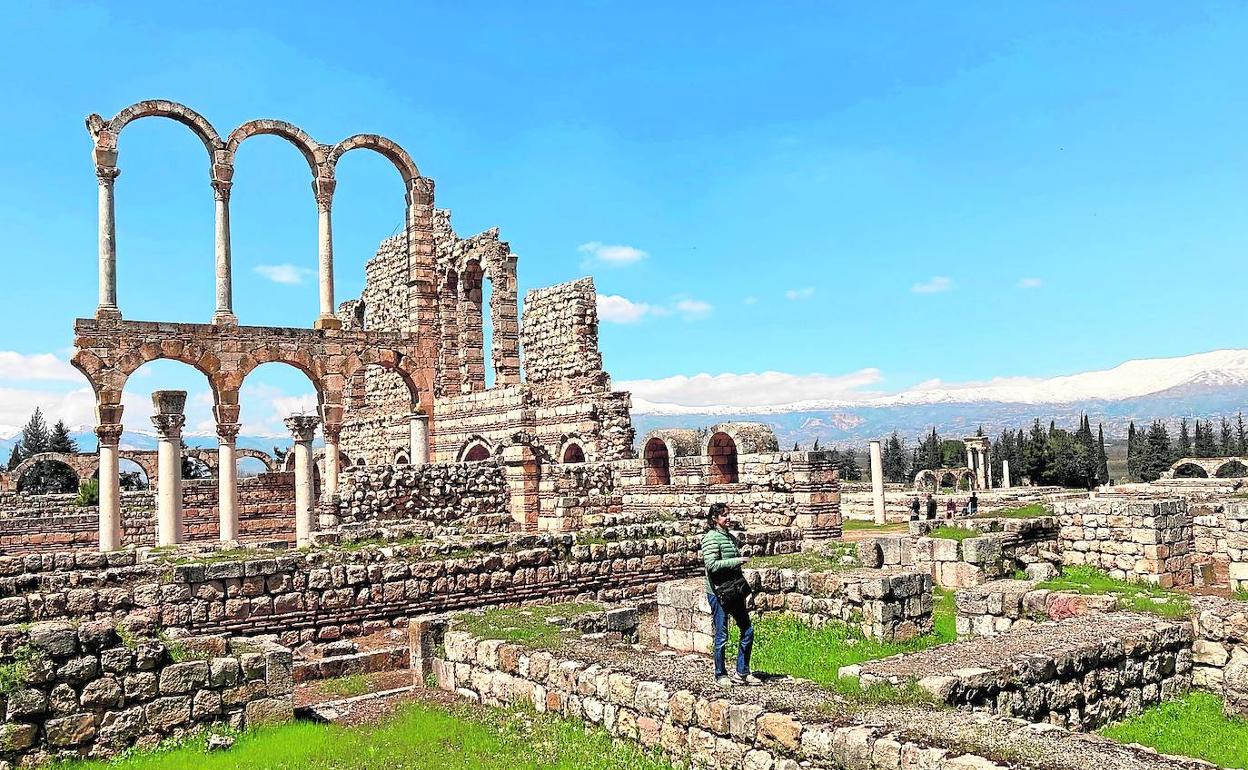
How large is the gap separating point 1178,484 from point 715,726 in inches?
1389

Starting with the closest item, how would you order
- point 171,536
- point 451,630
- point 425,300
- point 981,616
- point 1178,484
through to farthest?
point 451,630 < point 981,616 < point 171,536 < point 425,300 < point 1178,484

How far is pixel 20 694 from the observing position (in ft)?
22.9

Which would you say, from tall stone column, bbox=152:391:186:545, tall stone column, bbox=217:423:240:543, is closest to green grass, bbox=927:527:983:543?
tall stone column, bbox=217:423:240:543

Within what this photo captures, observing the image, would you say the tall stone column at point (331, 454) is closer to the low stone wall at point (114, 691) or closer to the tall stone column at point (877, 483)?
the low stone wall at point (114, 691)

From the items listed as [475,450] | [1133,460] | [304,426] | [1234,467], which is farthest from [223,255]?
[1133,460]

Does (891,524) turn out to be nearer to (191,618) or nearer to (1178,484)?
(1178,484)

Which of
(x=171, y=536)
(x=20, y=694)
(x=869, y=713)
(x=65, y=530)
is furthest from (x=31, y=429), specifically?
(x=869, y=713)

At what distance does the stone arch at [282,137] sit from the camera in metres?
22.3

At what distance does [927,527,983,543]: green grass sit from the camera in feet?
51.3

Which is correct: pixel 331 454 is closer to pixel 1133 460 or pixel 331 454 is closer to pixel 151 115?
pixel 151 115

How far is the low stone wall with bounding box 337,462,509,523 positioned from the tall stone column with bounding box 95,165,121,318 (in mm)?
6073

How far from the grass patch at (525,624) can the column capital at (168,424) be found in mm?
11634

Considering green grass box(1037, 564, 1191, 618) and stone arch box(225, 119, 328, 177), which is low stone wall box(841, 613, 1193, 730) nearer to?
green grass box(1037, 564, 1191, 618)

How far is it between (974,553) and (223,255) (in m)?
17.0
